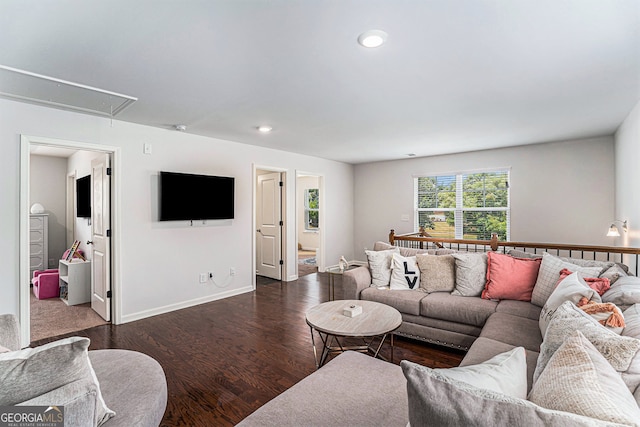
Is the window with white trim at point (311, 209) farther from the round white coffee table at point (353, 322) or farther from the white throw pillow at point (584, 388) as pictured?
the white throw pillow at point (584, 388)

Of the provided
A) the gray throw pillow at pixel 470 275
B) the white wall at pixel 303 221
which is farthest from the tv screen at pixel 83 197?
the white wall at pixel 303 221

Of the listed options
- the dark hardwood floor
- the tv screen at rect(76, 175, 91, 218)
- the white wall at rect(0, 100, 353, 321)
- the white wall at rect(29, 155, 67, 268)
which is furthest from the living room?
the white wall at rect(29, 155, 67, 268)

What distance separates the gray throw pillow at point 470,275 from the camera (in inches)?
120

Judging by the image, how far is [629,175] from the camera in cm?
346

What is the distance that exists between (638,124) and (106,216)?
5.70 m

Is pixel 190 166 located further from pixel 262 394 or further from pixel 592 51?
pixel 592 51

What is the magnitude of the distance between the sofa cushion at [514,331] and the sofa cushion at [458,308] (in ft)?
0.55

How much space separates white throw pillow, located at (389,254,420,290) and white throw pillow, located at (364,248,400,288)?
79 mm

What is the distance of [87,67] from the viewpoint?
2271 millimetres

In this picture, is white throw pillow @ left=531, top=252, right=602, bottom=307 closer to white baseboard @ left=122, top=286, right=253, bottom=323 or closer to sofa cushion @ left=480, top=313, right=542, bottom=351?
sofa cushion @ left=480, top=313, right=542, bottom=351

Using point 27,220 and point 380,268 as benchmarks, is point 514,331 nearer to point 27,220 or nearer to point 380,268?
point 380,268

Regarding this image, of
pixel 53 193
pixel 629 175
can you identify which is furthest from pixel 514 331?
pixel 53 193

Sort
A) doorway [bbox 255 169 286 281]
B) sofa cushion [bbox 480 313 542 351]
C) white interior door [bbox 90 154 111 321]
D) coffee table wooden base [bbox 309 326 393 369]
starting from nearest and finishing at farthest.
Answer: sofa cushion [bbox 480 313 542 351]
coffee table wooden base [bbox 309 326 393 369]
white interior door [bbox 90 154 111 321]
doorway [bbox 255 169 286 281]

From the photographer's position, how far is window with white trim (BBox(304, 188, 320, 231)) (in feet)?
32.6
